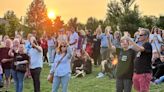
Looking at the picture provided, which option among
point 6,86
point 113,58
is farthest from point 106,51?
point 6,86

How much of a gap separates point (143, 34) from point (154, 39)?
9.26 meters

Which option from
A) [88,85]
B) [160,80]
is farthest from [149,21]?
[160,80]

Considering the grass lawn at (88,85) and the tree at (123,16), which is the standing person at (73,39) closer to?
the grass lawn at (88,85)

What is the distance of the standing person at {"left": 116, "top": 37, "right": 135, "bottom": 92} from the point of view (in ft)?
32.6

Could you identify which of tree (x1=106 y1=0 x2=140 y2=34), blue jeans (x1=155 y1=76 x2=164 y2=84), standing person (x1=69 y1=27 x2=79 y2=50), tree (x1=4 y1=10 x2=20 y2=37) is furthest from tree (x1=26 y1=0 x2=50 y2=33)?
blue jeans (x1=155 y1=76 x2=164 y2=84)

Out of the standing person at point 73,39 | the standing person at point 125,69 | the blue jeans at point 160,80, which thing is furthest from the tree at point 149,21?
the standing person at point 125,69

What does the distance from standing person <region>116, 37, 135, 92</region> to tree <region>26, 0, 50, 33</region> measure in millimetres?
70294

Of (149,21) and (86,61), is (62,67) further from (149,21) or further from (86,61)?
(149,21)

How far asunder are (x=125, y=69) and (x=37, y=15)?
74244 mm

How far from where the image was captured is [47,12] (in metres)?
84.3

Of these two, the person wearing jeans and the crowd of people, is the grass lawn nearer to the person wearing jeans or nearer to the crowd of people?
the crowd of people

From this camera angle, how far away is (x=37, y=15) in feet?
274

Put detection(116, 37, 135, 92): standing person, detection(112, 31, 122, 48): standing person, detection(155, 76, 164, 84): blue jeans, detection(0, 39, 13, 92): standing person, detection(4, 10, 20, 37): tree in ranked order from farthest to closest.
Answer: detection(4, 10, 20, 37): tree
detection(112, 31, 122, 48): standing person
detection(155, 76, 164, 84): blue jeans
detection(0, 39, 13, 92): standing person
detection(116, 37, 135, 92): standing person

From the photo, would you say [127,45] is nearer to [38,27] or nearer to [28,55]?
[28,55]
